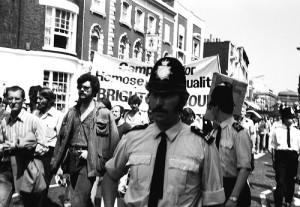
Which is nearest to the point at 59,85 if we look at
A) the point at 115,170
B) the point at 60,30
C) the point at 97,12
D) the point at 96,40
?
the point at 60,30

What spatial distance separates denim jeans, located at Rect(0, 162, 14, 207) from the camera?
5134 millimetres

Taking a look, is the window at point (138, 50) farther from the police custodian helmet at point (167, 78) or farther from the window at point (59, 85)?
the police custodian helmet at point (167, 78)

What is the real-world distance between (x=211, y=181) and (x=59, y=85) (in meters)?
21.7

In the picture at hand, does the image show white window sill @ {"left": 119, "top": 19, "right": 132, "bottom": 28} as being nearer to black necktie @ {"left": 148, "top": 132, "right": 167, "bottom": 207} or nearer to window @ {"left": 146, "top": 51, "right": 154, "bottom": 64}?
window @ {"left": 146, "top": 51, "right": 154, "bottom": 64}

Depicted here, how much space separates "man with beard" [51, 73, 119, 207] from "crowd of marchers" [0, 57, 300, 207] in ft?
0.04

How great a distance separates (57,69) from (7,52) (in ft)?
8.89

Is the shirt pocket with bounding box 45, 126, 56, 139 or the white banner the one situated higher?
the white banner

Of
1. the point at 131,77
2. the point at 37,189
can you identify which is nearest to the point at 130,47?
the point at 131,77

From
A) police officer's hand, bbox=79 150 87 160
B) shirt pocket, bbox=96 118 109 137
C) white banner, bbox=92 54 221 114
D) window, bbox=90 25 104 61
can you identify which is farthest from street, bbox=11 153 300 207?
window, bbox=90 25 104 61

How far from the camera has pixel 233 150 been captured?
15.2ft

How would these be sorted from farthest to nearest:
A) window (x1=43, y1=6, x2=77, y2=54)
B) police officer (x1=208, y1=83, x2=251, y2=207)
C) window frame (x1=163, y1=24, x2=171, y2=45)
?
window frame (x1=163, y1=24, x2=171, y2=45)
window (x1=43, y1=6, x2=77, y2=54)
police officer (x1=208, y1=83, x2=251, y2=207)

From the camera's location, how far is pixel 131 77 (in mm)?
10602

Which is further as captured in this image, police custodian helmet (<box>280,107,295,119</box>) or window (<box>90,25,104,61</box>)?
window (<box>90,25,104,61</box>)

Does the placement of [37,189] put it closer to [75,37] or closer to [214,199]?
[214,199]
